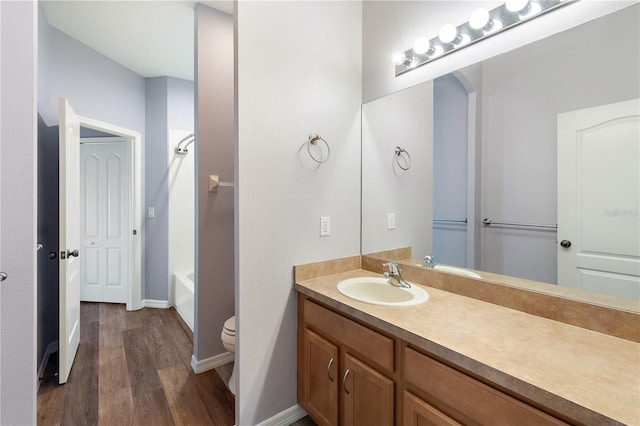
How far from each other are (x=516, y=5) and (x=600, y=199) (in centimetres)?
89

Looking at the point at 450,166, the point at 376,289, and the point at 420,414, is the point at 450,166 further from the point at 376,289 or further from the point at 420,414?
the point at 420,414

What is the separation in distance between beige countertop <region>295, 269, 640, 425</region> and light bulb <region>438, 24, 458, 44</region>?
1300mm

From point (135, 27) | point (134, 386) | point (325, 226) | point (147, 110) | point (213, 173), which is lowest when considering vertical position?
point (134, 386)

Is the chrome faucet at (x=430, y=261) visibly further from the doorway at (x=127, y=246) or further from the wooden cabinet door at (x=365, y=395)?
the doorway at (x=127, y=246)

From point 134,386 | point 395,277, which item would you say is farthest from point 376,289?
point 134,386

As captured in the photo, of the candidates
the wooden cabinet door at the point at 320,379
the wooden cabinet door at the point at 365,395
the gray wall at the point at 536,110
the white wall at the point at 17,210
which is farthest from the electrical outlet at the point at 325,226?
the white wall at the point at 17,210

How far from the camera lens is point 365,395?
1.24 meters

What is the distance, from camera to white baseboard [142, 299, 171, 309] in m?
3.42

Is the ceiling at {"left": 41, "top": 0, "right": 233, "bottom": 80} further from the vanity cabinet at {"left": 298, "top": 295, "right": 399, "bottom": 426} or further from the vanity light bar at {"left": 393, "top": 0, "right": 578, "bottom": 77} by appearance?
the vanity cabinet at {"left": 298, "top": 295, "right": 399, "bottom": 426}

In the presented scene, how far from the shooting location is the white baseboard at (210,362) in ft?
7.11

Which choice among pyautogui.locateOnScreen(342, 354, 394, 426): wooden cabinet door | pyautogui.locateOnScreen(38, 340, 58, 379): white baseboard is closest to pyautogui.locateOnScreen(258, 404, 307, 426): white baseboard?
pyautogui.locateOnScreen(342, 354, 394, 426): wooden cabinet door

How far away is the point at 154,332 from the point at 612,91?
3622 millimetres

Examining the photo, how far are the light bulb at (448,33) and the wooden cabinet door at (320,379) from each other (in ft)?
5.39

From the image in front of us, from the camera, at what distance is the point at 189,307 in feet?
9.16
